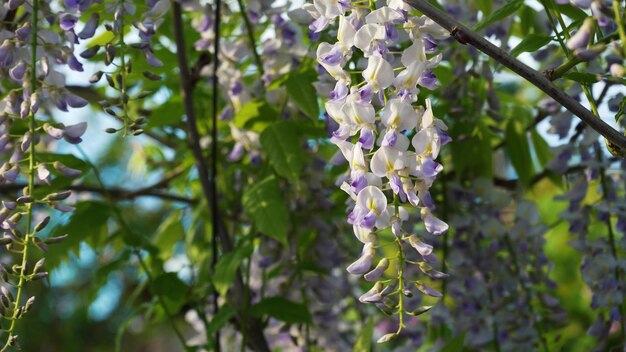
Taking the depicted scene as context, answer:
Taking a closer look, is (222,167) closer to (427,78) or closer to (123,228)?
(123,228)

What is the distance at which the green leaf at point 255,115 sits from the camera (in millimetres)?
1391

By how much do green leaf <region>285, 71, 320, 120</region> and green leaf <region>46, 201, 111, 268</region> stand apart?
34 cm

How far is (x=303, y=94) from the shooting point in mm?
1170

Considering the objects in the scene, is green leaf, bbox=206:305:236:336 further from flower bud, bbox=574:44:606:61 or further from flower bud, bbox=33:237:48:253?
flower bud, bbox=574:44:606:61

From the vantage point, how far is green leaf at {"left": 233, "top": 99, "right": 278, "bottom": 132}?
139cm

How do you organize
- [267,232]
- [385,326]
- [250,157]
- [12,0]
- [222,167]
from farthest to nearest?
[385,326] → [222,167] → [250,157] → [267,232] → [12,0]

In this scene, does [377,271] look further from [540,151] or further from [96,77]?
[540,151]

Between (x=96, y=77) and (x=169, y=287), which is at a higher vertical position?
(x=96, y=77)

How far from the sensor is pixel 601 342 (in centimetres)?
136

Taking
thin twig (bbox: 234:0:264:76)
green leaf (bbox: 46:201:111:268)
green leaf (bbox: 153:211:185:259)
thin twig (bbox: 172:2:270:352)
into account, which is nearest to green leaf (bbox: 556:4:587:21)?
thin twig (bbox: 234:0:264:76)

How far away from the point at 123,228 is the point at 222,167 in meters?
0.28

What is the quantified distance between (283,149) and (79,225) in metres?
0.32

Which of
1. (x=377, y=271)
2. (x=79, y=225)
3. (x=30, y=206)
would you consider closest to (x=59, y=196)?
(x=30, y=206)

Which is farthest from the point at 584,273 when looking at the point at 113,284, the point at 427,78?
the point at 113,284
